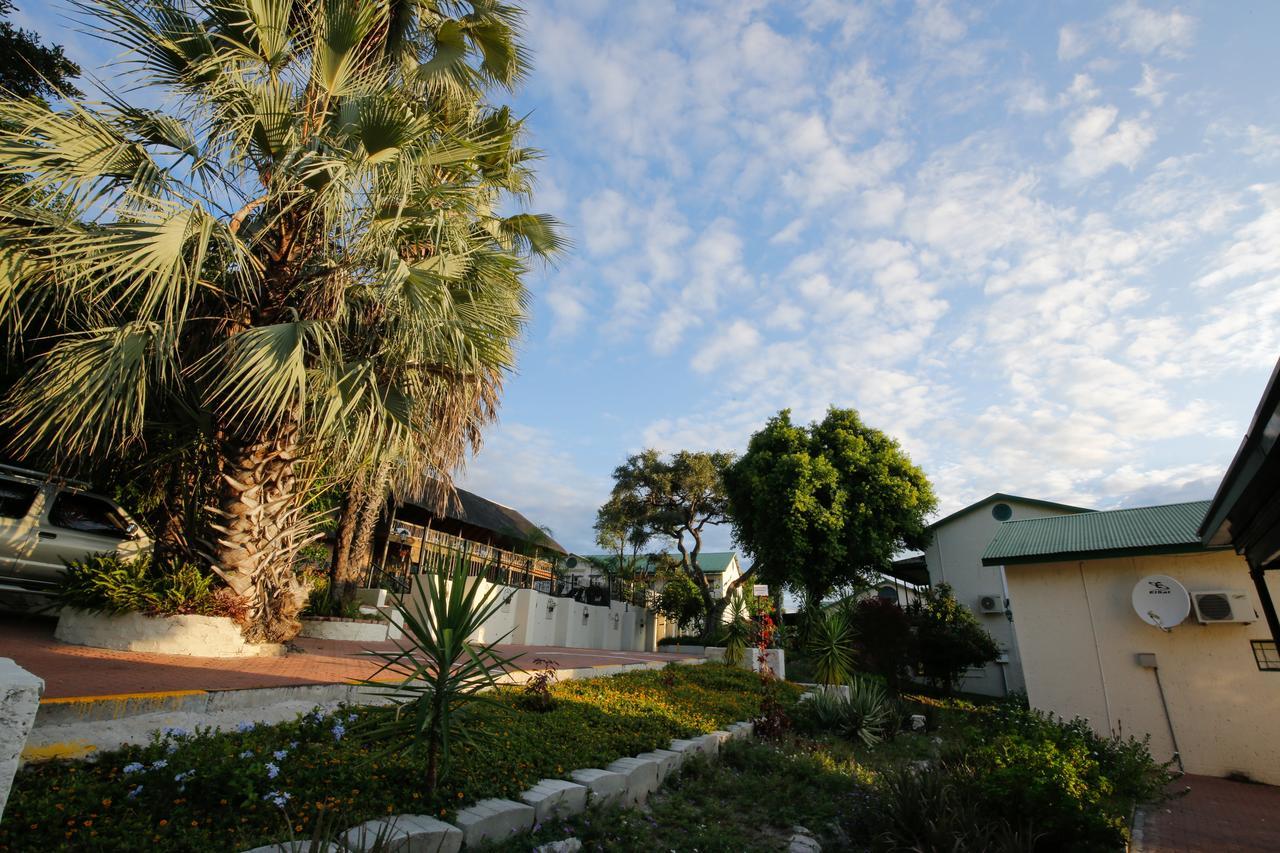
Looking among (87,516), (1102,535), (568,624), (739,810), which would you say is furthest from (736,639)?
(87,516)

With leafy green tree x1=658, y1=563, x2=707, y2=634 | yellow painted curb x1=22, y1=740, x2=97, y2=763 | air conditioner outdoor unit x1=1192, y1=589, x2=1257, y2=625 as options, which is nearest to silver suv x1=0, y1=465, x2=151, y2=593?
yellow painted curb x1=22, y1=740, x2=97, y2=763

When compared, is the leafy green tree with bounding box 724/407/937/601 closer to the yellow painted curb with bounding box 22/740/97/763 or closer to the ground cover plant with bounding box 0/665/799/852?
the ground cover plant with bounding box 0/665/799/852

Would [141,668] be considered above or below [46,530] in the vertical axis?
below

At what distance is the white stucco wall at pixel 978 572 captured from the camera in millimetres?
17188

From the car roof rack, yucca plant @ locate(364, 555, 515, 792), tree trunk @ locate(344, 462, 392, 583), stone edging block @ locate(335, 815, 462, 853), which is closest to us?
stone edging block @ locate(335, 815, 462, 853)

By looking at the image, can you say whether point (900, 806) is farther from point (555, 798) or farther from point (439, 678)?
point (439, 678)

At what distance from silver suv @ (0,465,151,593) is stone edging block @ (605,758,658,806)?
6.43 meters

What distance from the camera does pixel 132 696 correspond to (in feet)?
12.2

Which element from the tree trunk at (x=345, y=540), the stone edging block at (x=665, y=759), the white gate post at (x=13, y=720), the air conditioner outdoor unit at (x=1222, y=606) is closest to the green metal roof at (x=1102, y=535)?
the air conditioner outdoor unit at (x=1222, y=606)

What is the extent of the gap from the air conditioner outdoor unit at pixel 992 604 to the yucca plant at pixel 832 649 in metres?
9.01

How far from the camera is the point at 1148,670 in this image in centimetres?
878

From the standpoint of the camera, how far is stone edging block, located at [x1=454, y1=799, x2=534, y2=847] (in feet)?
9.93

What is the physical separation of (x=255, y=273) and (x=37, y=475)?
3.42 metres

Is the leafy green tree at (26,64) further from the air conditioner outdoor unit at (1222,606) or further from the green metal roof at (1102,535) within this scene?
the air conditioner outdoor unit at (1222,606)
